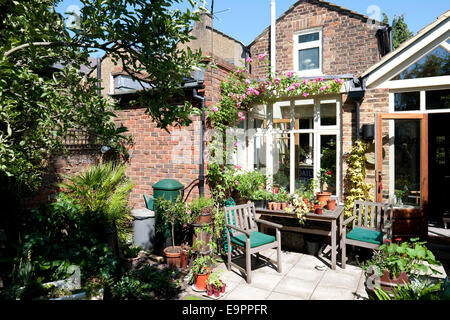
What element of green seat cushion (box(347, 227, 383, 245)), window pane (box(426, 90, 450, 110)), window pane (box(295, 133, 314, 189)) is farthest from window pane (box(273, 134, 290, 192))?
window pane (box(426, 90, 450, 110))

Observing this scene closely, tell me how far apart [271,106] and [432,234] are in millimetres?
4381

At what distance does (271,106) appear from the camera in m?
7.40

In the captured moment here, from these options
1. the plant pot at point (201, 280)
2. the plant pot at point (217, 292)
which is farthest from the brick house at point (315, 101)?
the plant pot at point (217, 292)

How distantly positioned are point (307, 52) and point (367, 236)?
18.6 feet

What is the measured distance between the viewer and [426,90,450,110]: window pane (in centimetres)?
592

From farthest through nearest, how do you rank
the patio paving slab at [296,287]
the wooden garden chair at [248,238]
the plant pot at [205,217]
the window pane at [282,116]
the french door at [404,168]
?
the window pane at [282,116] < the french door at [404,168] < the plant pot at [205,217] < the wooden garden chair at [248,238] < the patio paving slab at [296,287]

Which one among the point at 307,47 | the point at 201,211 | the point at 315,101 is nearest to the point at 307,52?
the point at 307,47

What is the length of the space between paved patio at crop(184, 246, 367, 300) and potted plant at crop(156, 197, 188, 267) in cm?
73

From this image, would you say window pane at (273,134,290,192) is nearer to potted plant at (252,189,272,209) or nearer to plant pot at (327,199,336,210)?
potted plant at (252,189,272,209)

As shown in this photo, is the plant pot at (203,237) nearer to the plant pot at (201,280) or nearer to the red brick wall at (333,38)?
the plant pot at (201,280)

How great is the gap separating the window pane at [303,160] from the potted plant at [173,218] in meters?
3.00

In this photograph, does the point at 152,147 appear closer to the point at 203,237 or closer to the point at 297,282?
the point at 203,237

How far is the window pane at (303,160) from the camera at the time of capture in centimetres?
713
